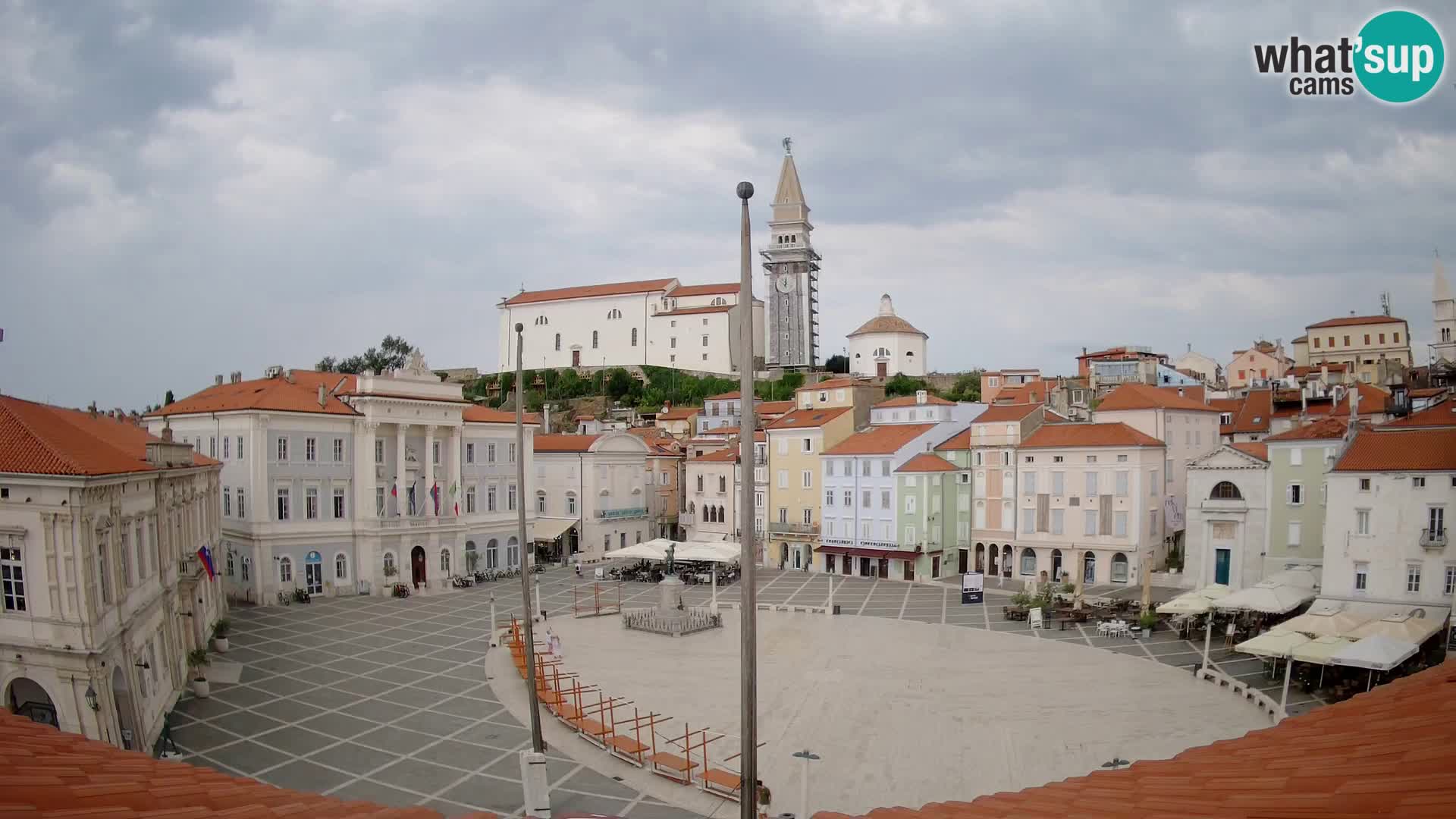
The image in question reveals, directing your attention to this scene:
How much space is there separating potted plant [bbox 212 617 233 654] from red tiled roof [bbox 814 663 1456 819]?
29.8m

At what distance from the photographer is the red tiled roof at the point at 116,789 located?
675cm

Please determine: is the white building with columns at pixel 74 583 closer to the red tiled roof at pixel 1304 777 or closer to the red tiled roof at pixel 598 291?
the red tiled roof at pixel 1304 777

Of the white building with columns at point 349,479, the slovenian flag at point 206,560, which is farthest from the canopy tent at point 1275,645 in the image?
the slovenian flag at point 206,560

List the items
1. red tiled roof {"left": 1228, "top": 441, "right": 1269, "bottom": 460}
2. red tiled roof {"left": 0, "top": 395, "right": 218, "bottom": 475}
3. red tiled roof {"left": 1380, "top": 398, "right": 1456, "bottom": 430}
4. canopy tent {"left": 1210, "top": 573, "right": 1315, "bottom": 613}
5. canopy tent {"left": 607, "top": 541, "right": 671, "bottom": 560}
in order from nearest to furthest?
red tiled roof {"left": 0, "top": 395, "right": 218, "bottom": 475} → canopy tent {"left": 1210, "top": 573, "right": 1315, "bottom": 613} → red tiled roof {"left": 1380, "top": 398, "right": 1456, "bottom": 430} → red tiled roof {"left": 1228, "top": 441, "right": 1269, "bottom": 460} → canopy tent {"left": 607, "top": 541, "right": 671, "bottom": 560}

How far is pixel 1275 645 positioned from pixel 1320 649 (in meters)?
1.18

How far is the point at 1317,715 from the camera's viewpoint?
947 centimetres

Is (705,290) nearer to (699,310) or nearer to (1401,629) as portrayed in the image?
(699,310)

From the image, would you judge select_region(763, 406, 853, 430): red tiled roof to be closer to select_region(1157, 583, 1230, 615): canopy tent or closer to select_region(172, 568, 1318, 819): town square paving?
select_region(172, 568, 1318, 819): town square paving

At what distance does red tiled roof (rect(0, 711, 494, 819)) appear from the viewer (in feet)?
22.1

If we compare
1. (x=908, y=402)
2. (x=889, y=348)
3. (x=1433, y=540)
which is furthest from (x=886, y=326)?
(x=1433, y=540)

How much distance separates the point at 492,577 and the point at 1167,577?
1457 inches

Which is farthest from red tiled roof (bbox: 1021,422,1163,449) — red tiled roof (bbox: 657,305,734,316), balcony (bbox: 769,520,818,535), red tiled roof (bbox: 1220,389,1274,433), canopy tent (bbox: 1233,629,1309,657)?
red tiled roof (bbox: 657,305,734,316)

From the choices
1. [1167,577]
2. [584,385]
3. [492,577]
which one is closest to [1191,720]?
[1167,577]

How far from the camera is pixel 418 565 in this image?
49938 millimetres
